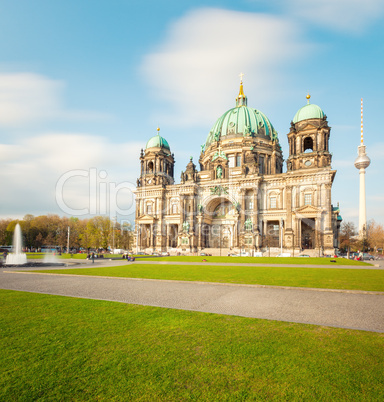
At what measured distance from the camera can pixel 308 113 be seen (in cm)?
5653

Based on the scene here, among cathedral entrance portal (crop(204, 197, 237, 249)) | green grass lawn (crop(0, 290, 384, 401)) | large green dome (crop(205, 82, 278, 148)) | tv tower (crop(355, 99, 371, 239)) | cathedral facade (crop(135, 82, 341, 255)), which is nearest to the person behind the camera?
green grass lawn (crop(0, 290, 384, 401))

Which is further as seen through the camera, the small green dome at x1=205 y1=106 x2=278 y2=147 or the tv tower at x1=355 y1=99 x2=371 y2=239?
the tv tower at x1=355 y1=99 x2=371 y2=239

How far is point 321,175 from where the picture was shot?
52.4m

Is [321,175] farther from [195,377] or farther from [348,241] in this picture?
[195,377]

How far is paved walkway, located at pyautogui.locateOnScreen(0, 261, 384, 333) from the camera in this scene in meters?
7.83

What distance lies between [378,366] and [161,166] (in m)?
68.0

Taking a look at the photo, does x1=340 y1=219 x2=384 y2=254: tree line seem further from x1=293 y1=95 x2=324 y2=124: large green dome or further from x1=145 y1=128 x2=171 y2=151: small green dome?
x1=145 y1=128 x2=171 y2=151: small green dome

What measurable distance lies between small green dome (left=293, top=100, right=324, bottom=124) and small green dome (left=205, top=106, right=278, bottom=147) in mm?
12068

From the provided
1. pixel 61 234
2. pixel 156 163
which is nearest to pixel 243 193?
pixel 156 163

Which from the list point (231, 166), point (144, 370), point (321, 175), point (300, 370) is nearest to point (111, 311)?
point (144, 370)

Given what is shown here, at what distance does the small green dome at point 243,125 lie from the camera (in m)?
69.6

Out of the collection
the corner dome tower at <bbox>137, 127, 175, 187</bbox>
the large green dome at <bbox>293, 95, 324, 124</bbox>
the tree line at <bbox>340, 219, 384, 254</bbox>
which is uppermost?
the large green dome at <bbox>293, 95, 324, 124</bbox>

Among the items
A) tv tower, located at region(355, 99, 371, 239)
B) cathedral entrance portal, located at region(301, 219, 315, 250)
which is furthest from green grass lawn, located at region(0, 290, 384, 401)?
tv tower, located at region(355, 99, 371, 239)

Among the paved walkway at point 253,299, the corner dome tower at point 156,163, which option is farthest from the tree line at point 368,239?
the paved walkway at point 253,299
